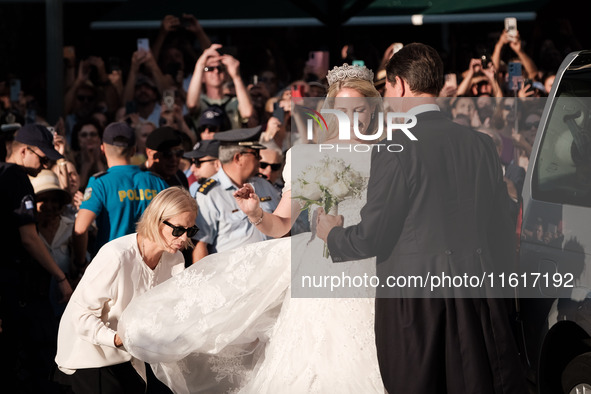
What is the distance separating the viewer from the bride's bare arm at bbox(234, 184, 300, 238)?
4836 mm

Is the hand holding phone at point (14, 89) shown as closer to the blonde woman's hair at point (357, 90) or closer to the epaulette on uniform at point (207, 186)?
the epaulette on uniform at point (207, 186)

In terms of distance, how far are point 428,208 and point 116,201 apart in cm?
313

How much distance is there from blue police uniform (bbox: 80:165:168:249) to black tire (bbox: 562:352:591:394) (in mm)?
3098

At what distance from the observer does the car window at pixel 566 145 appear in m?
5.22

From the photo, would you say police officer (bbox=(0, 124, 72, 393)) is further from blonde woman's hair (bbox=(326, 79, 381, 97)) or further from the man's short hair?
the man's short hair

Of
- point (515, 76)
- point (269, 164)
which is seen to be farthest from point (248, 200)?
point (515, 76)

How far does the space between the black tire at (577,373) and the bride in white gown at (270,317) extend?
1063 mm

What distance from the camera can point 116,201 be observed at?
6.89 metres

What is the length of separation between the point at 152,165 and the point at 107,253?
2.63m

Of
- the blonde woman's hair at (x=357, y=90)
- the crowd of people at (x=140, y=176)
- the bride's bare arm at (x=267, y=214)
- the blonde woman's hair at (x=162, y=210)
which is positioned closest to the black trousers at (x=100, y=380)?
the crowd of people at (x=140, y=176)

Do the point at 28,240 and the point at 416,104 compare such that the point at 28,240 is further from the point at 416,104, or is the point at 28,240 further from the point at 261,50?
the point at 261,50

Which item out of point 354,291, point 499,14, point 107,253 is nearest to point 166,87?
point 499,14

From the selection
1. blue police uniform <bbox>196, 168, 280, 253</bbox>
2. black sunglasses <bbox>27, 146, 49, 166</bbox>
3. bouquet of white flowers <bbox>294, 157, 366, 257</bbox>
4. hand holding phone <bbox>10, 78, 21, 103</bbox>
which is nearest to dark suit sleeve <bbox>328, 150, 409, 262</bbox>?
bouquet of white flowers <bbox>294, 157, 366, 257</bbox>

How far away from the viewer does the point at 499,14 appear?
38.9 ft
